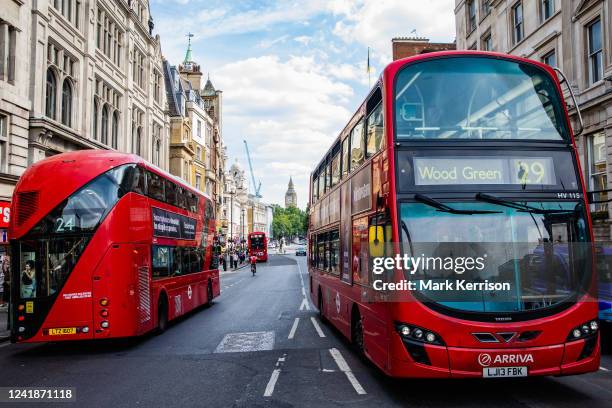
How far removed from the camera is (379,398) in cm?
673

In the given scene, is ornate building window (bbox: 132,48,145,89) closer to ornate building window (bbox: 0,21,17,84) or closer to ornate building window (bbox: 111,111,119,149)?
ornate building window (bbox: 111,111,119,149)

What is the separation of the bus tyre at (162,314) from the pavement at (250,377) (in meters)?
0.27

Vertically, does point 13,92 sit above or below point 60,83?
below

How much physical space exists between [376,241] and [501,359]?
2.04m

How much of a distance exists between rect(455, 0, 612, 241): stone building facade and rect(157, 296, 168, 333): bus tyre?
12920 mm

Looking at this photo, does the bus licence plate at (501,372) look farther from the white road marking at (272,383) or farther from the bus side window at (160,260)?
the bus side window at (160,260)

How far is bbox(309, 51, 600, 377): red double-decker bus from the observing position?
19.7ft

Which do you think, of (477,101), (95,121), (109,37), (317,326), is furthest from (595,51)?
(109,37)

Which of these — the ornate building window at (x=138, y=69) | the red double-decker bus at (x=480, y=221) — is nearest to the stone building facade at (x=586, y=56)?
the red double-decker bus at (x=480, y=221)

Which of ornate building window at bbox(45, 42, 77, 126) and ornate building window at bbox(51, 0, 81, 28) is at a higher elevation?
ornate building window at bbox(51, 0, 81, 28)

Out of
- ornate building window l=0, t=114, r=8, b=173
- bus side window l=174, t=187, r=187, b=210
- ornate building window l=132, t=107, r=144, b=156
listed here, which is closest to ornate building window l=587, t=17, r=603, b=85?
bus side window l=174, t=187, r=187, b=210

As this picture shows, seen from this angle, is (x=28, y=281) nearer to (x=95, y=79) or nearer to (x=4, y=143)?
(x=4, y=143)

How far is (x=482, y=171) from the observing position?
21.3ft

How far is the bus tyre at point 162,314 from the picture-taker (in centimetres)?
1287
